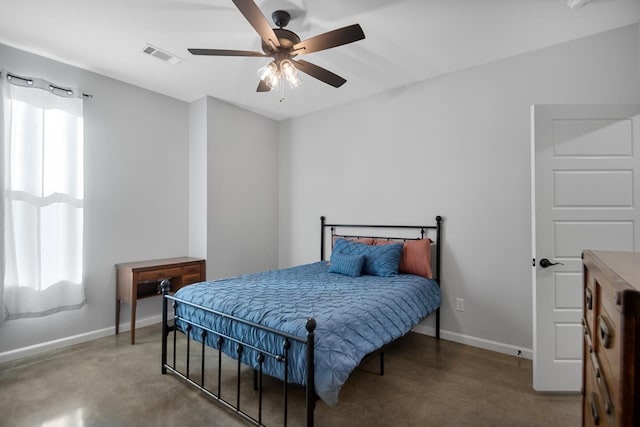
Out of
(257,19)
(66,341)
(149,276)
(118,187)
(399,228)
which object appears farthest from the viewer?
(399,228)

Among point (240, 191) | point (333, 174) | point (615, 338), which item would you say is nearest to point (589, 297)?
point (615, 338)

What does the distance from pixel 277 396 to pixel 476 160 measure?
2788mm

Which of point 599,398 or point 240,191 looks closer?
point 599,398

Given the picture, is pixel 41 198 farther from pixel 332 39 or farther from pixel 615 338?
pixel 615 338

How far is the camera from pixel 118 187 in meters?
3.62

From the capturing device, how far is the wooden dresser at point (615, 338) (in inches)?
24.6

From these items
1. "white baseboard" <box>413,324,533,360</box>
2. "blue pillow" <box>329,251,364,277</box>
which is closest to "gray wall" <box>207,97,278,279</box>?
"blue pillow" <box>329,251,364,277</box>

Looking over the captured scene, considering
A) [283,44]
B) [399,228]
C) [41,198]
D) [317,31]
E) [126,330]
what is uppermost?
[317,31]

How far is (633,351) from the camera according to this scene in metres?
0.63

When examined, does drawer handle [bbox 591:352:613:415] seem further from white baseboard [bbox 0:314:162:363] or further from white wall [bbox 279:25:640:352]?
white baseboard [bbox 0:314:162:363]

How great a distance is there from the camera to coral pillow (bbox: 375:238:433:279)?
3.30m

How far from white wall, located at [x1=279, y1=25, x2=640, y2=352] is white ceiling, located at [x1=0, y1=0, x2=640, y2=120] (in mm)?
217

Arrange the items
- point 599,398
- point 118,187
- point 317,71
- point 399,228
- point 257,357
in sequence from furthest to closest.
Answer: point 399,228 < point 118,187 < point 317,71 < point 257,357 < point 599,398

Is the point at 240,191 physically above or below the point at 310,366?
above
